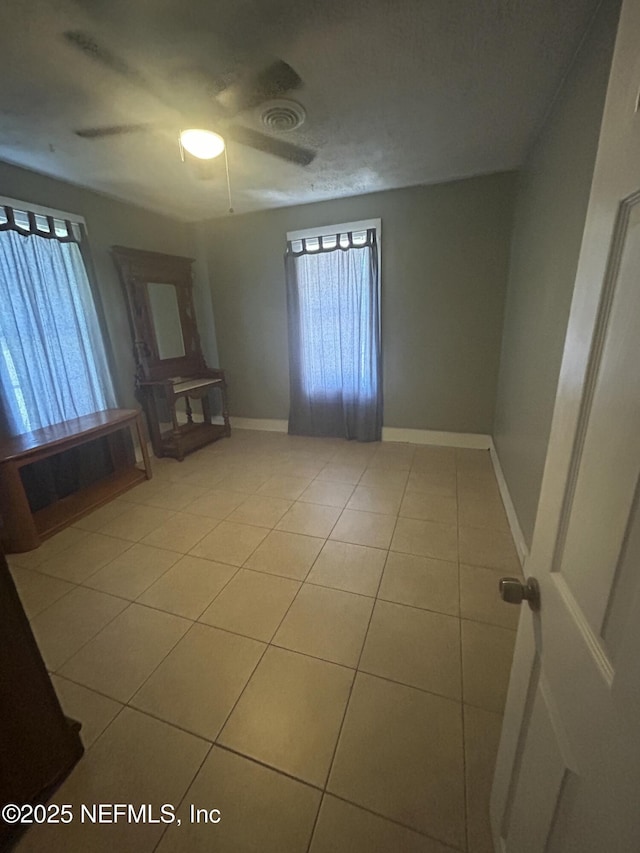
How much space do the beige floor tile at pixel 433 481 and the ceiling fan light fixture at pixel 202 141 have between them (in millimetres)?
2567

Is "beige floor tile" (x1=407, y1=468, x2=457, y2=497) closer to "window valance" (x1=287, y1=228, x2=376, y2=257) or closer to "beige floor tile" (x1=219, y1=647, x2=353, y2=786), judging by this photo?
"beige floor tile" (x1=219, y1=647, x2=353, y2=786)

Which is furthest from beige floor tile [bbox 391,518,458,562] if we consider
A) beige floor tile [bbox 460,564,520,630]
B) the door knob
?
the door knob

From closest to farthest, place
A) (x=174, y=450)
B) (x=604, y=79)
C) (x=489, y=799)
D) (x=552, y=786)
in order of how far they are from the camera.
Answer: (x=552, y=786) → (x=489, y=799) → (x=604, y=79) → (x=174, y=450)

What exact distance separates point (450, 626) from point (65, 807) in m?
1.46

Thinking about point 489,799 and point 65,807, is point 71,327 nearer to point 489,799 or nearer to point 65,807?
point 65,807

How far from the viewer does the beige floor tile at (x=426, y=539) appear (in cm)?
203

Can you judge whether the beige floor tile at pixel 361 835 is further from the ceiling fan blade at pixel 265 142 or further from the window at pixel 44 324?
the window at pixel 44 324

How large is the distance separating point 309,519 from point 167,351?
8.21 feet

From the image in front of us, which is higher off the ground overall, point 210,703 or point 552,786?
point 552,786

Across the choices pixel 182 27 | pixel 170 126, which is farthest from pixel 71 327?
pixel 182 27

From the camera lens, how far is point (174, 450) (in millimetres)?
3543

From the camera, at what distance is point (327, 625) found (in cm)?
159

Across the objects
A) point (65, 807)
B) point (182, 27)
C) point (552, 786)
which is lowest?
point (65, 807)

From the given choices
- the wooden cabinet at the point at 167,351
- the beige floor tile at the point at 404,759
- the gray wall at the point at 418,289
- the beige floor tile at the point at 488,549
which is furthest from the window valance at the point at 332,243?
the beige floor tile at the point at 404,759
